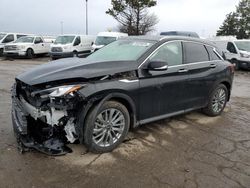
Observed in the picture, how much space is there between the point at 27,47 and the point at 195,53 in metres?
17.9

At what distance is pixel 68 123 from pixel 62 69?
2.57ft

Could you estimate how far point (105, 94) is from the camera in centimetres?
397

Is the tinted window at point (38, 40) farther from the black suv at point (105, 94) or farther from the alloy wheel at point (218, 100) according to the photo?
the alloy wheel at point (218, 100)

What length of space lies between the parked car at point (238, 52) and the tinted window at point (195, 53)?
10.7 meters

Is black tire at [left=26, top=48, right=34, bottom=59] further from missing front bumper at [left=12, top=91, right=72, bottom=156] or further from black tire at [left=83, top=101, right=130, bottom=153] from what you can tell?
black tire at [left=83, top=101, right=130, bottom=153]

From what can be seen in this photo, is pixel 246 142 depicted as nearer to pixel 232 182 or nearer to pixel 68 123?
pixel 232 182

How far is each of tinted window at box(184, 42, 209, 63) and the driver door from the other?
174 millimetres

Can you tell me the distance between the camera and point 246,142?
484 cm

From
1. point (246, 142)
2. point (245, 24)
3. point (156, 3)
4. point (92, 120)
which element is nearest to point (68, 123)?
point (92, 120)

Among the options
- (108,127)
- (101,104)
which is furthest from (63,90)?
(108,127)

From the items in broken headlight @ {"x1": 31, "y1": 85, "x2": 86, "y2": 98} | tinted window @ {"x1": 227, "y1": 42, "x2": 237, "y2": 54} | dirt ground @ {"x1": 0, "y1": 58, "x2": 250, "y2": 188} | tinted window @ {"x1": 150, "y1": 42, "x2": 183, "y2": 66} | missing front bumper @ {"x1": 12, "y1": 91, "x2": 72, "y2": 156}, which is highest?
tinted window @ {"x1": 150, "y1": 42, "x2": 183, "y2": 66}

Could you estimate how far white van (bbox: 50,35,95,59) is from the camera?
19.7 m

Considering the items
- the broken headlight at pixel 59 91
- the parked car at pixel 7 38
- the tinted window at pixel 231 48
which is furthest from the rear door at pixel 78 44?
the broken headlight at pixel 59 91

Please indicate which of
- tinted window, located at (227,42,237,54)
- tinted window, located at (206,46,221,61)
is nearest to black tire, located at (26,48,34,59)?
tinted window, located at (227,42,237,54)
